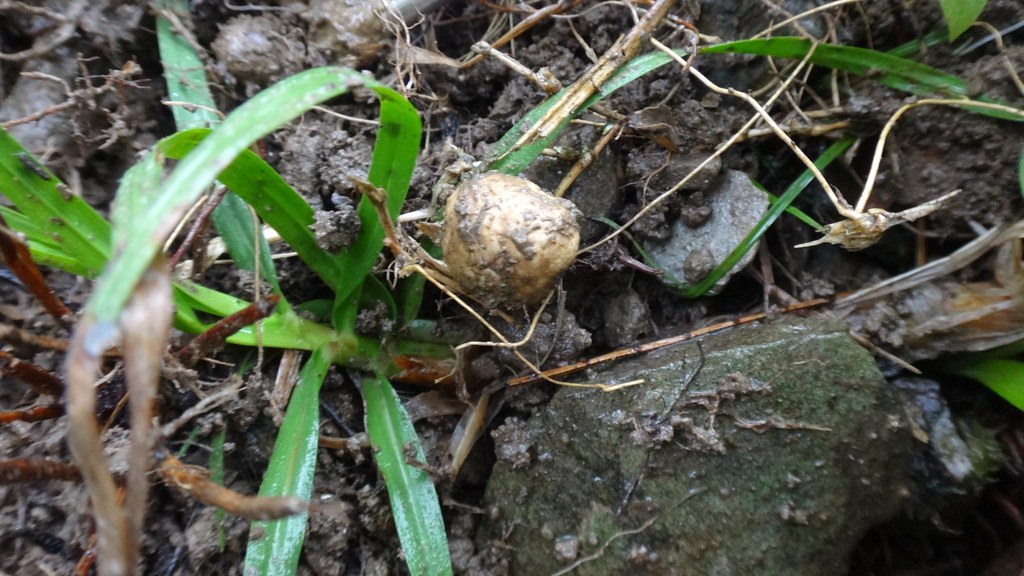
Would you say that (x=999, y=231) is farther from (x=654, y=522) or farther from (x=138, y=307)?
(x=138, y=307)

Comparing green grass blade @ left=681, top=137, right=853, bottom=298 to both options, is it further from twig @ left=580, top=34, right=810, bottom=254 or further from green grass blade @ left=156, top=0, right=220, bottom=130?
green grass blade @ left=156, top=0, right=220, bottom=130

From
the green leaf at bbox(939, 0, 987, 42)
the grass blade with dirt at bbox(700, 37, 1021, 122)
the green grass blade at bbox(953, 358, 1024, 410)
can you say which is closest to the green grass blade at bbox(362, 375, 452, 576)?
the grass blade with dirt at bbox(700, 37, 1021, 122)

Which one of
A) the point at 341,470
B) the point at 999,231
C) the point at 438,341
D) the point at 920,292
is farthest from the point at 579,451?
the point at 999,231

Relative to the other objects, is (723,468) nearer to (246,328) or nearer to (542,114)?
(542,114)

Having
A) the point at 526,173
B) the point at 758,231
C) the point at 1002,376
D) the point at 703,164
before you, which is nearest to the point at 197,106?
the point at 526,173

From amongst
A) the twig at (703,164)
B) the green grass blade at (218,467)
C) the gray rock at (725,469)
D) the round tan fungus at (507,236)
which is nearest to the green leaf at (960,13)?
the twig at (703,164)

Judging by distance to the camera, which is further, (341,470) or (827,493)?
(341,470)

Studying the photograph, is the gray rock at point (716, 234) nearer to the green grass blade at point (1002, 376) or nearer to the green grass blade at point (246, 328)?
the green grass blade at point (1002, 376)
